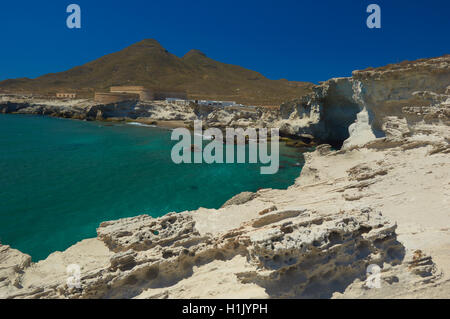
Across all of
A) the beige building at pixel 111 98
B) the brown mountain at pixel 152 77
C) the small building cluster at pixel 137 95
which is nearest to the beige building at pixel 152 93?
the small building cluster at pixel 137 95

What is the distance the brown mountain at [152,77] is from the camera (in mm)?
121875

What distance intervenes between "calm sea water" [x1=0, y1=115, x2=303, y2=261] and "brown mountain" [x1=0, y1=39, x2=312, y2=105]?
8592cm

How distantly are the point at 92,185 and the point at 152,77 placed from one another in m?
135

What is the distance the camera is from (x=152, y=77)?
142m

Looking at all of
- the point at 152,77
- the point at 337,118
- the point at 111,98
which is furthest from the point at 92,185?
the point at 152,77

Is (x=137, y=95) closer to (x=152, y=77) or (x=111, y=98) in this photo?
(x=111, y=98)

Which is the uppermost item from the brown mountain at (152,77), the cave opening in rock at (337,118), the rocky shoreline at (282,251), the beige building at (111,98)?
the brown mountain at (152,77)

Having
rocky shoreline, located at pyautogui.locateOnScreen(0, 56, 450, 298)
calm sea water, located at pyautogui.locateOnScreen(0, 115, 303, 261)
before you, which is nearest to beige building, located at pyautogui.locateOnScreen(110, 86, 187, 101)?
calm sea water, located at pyautogui.locateOnScreen(0, 115, 303, 261)

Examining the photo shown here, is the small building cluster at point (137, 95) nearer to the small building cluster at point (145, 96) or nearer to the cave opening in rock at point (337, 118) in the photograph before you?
the small building cluster at point (145, 96)

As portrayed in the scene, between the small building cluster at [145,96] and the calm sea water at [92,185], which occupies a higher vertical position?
the small building cluster at [145,96]

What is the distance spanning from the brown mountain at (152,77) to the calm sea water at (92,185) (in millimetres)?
85921

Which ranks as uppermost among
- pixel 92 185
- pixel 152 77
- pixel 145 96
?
pixel 152 77

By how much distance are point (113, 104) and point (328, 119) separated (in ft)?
169
